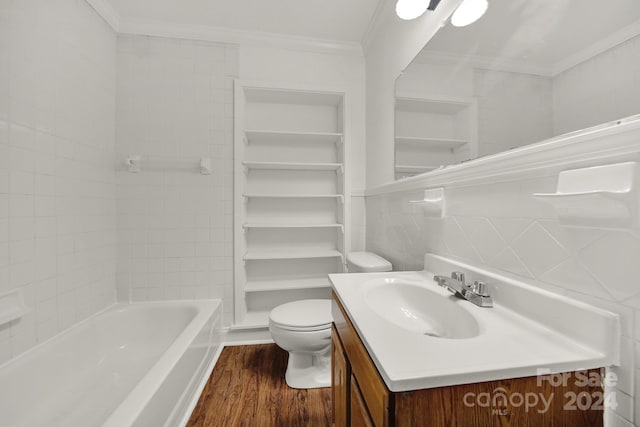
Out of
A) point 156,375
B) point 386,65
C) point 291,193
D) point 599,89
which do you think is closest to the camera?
point 599,89

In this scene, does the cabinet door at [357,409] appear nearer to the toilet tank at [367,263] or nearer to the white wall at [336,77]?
the toilet tank at [367,263]

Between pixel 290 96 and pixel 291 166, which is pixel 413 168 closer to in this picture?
pixel 291 166

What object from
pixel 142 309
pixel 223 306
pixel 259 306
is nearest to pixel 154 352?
pixel 142 309

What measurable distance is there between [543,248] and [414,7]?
1.25 meters

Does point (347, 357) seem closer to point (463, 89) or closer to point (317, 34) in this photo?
point (463, 89)

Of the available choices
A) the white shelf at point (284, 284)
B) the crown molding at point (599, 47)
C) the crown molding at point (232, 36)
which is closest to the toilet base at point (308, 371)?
the white shelf at point (284, 284)

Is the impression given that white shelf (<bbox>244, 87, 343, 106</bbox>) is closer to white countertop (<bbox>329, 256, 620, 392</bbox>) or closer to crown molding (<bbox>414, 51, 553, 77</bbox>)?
crown molding (<bbox>414, 51, 553, 77</bbox>)

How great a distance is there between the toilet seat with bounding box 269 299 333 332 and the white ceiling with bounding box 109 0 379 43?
2097mm

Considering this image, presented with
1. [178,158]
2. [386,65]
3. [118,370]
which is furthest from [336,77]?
[118,370]

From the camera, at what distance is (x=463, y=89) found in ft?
3.22

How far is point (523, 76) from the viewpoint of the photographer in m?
0.76

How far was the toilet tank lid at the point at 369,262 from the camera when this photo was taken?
59.0 inches

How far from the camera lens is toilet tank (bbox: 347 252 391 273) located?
1.50 metres

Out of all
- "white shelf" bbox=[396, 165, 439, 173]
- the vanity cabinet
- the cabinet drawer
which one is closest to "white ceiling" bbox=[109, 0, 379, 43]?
"white shelf" bbox=[396, 165, 439, 173]
